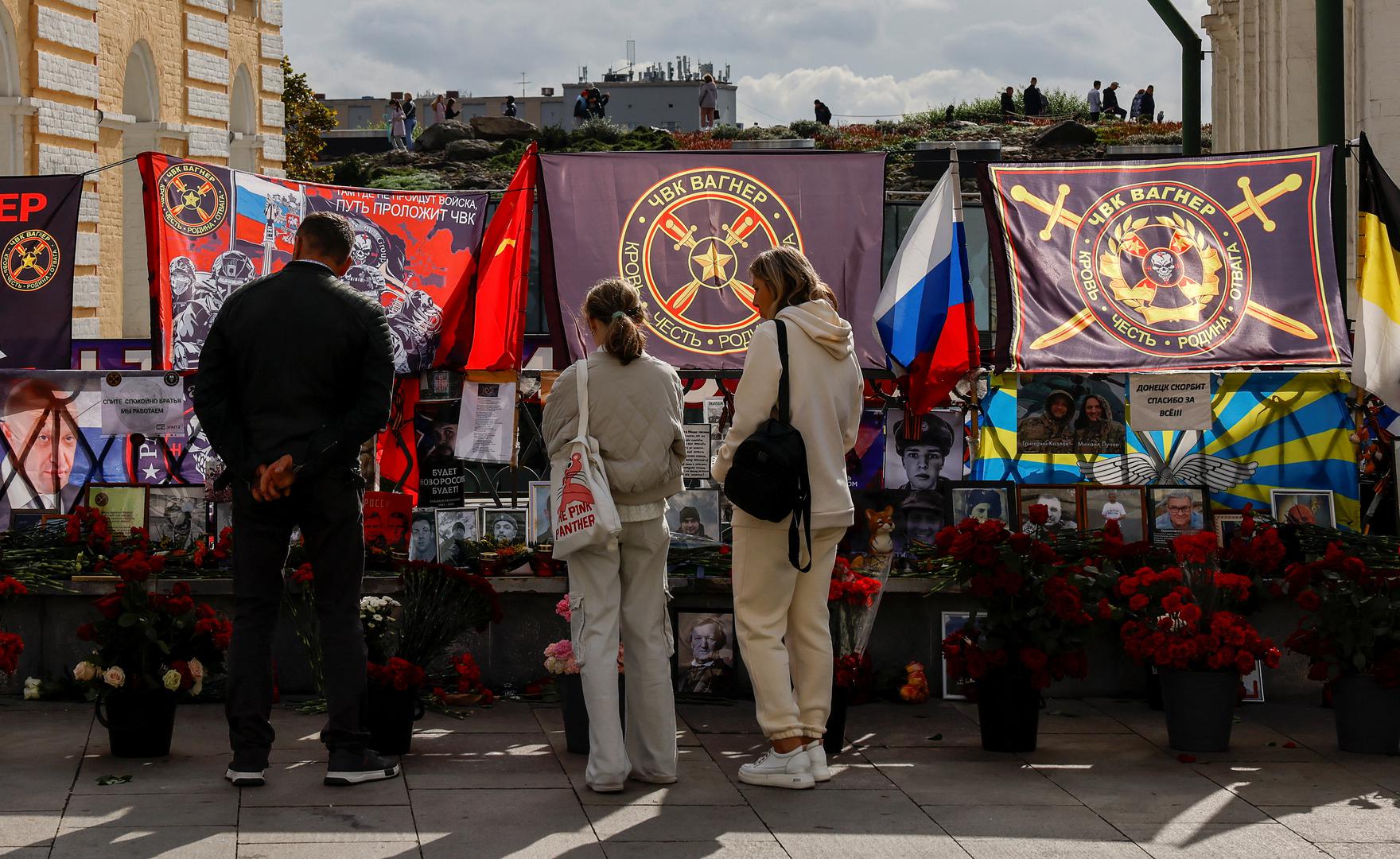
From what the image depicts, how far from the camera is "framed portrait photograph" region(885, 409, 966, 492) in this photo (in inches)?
340

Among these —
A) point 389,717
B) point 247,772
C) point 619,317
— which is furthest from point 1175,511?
point 247,772

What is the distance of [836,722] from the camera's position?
22.3ft

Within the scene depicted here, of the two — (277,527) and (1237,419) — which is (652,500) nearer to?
(277,527)

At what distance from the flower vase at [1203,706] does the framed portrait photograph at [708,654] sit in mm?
2166

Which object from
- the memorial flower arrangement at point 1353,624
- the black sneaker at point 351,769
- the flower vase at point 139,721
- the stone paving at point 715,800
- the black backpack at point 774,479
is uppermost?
the black backpack at point 774,479

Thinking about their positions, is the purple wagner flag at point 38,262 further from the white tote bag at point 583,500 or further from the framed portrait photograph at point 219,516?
the white tote bag at point 583,500

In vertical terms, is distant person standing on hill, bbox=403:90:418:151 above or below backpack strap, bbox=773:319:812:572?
above

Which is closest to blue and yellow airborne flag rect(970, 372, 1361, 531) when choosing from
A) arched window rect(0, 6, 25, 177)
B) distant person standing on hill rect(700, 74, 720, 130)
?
arched window rect(0, 6, 25, 177)

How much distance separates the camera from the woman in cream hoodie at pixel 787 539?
6.26m

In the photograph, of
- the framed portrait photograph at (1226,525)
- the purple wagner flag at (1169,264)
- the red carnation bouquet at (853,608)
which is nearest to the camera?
the red carnation bouquet at (853,608)

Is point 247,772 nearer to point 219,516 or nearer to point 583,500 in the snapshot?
point 583,500

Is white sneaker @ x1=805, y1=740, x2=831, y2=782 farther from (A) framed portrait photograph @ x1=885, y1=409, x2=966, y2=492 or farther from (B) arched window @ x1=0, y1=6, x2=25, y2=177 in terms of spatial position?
(B) arched window @ x1=0, y1=6, x2=25, y2=177

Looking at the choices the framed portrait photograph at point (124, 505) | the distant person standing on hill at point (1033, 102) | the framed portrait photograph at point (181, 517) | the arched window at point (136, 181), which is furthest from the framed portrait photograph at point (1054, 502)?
the distant person standing on hill at point (1033, 102)

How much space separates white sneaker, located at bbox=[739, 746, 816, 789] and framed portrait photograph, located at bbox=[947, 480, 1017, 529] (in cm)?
233
